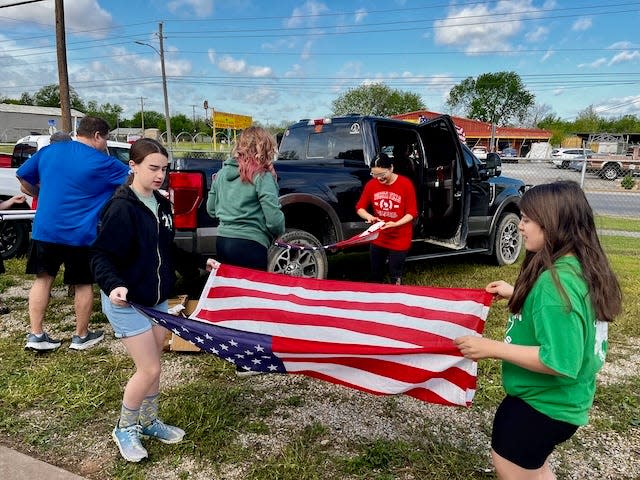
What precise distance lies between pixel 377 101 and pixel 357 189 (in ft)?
288

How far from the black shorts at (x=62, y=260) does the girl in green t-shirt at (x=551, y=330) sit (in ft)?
11.6

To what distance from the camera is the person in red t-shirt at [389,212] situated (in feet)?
15.7

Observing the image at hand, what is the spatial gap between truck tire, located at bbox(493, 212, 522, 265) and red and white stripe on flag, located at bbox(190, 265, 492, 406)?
5.06 m

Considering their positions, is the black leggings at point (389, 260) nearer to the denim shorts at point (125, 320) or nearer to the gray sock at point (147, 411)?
the gray sock at point (147, 411)

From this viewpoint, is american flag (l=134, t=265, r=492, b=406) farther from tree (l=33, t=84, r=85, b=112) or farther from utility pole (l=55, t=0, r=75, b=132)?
tree (l=33, t=84, r=85, b=112)

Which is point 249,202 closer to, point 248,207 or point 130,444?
point 248,207

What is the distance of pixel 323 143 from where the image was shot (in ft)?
20.5

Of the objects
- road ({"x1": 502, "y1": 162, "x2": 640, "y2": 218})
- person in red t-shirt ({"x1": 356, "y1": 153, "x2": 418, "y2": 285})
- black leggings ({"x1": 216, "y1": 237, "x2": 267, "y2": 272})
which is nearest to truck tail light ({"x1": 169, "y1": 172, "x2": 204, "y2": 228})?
black leggings ({"x1": 216, "y1": 237, "x2": 267, "y2": 272})

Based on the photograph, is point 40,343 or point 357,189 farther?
point 357,189

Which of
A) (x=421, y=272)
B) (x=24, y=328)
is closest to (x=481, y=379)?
(x=421, y=272)

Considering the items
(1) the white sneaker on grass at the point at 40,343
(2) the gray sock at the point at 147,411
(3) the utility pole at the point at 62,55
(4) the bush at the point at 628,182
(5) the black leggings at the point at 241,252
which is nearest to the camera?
(2) the gray sock at the point at 147,411

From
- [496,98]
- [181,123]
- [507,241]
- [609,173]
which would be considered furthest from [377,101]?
[507,241]

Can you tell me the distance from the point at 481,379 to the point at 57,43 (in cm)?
1689

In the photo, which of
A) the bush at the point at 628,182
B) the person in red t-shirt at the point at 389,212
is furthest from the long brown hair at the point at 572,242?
the bush at the point at 628,182
